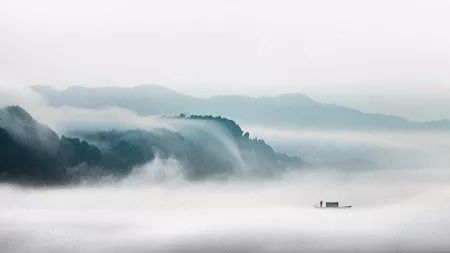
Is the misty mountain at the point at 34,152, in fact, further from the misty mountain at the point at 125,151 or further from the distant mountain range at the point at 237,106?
the distant mountain range at the point at 237,106

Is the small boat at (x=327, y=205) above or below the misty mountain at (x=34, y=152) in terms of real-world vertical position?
below

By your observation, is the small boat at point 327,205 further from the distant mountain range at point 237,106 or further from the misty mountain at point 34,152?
the misty mountain at point 34,152

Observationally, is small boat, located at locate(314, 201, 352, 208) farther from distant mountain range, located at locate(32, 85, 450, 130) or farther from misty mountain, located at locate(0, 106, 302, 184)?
distant mountain range, located at locate(32, 85, 450, 130)

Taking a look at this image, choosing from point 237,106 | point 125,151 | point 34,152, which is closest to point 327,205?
point 237,106

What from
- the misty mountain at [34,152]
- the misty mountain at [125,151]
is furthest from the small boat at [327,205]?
the misty mountain at [34,152]

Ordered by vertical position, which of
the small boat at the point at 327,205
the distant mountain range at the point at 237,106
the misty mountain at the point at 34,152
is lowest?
the small boat at the point at 327,205

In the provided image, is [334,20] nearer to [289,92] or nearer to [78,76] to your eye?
[289,92]
